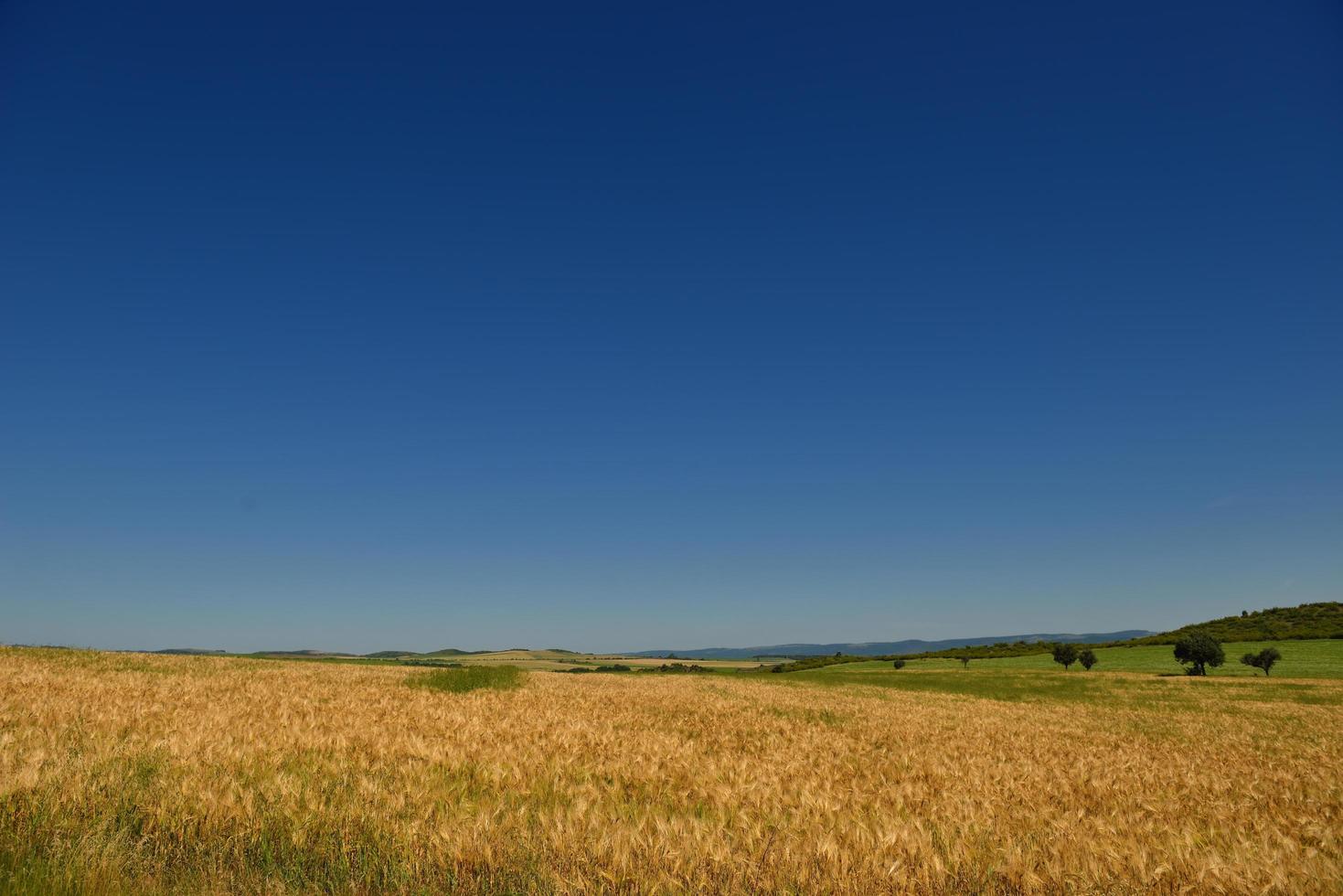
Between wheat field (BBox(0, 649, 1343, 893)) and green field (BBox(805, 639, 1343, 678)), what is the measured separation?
56.1 metres

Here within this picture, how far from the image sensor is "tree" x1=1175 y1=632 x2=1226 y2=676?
5944 cm

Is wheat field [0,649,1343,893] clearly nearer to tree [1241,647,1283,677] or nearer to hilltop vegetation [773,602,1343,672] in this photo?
tree [1241,647,1283,677]

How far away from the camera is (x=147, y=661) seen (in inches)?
941

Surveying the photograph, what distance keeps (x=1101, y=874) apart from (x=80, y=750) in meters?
8.37

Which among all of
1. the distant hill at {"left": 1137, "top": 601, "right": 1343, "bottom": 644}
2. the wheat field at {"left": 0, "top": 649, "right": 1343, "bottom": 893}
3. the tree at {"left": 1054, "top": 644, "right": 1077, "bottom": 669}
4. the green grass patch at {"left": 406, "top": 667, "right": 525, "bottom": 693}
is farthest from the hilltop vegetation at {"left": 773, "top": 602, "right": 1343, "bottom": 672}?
the wheat field at {"left": 0, "top": 649, "right": 1343, "bottom": 893}

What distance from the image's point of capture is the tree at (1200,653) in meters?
59.4

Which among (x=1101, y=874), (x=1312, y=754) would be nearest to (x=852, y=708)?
(x=1312, y=754)

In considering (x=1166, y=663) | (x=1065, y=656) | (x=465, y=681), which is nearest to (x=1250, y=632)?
(x=1166, y=663)

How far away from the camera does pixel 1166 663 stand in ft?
229

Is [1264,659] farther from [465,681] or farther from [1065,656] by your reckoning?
[465,681]

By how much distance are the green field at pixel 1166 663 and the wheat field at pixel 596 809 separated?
184 ft

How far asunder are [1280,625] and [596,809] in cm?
12161

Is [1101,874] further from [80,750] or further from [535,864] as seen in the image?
[80,750]

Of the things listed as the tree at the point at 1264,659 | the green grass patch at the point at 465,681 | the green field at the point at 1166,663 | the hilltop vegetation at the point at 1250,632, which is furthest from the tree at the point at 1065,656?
the green grass patch at the point at 465,681
